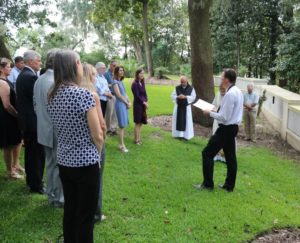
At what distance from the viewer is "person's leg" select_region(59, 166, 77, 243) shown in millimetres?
3555

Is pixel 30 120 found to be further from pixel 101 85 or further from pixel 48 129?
pixel 101 85

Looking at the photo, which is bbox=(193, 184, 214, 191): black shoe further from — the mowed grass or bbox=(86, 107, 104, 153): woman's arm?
bbox=(86, 107, 104, 153): woman's arm

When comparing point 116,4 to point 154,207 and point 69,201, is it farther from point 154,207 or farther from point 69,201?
point 69,201

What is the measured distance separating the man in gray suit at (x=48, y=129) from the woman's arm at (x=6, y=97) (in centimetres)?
99

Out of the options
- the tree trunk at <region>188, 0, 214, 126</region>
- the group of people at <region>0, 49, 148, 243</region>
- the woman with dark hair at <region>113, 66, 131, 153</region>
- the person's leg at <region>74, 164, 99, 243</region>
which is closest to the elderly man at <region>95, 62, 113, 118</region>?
the group of people at <region>0, 49, 148, 243</region>

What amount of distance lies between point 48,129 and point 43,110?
0.25 meters

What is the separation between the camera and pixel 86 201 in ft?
11.8

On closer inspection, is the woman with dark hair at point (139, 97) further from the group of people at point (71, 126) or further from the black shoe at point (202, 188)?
the black shoe at point (202, 188)

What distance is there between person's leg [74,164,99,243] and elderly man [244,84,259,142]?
869 cm

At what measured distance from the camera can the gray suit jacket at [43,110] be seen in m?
4.89

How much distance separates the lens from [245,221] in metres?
5.40

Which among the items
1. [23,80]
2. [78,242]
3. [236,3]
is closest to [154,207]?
[78,242]

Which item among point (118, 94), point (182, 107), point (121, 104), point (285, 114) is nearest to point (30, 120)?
point (118, 94)

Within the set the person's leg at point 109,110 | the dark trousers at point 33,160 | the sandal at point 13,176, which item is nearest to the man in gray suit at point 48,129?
the dark trousers at point 33,160
